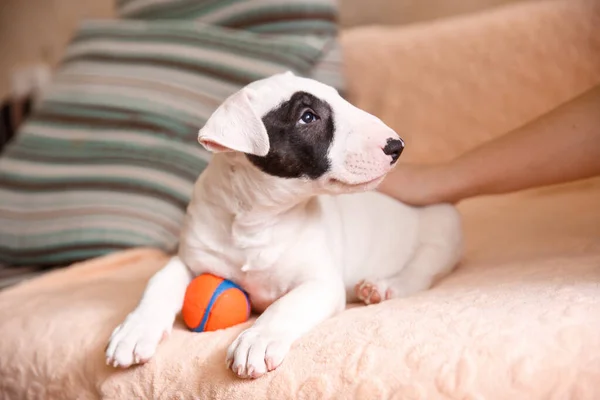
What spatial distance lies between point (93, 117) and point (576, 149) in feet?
4.42

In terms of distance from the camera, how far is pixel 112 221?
180 centimetres

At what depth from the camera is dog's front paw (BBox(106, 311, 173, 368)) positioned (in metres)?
1.03

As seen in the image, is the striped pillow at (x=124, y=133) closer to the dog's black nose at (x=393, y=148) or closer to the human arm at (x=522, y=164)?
the human arm at (x=522, y=164)

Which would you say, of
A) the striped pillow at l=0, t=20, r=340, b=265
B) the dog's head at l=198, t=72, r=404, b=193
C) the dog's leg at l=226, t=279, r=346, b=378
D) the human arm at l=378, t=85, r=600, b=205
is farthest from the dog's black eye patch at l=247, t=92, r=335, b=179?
the striped pillow at l=0, t=20, r=340, b=265

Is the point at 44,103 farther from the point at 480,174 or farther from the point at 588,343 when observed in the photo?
the point at 588,343

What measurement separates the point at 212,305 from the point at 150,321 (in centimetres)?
11

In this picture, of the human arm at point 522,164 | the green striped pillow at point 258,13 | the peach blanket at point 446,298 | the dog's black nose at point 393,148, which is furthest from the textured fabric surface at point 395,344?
the green striped pillow at point 258,13

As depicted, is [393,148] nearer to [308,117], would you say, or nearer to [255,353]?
[308,117]

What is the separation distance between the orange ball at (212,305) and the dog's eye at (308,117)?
331 millimetres

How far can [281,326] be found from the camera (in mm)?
1021

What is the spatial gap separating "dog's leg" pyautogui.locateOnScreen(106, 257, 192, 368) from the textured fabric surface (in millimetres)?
28

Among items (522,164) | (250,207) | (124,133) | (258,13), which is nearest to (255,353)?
(250,207)

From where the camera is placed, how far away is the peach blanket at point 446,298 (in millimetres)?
870

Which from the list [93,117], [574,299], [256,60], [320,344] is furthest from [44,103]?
[574,299]
